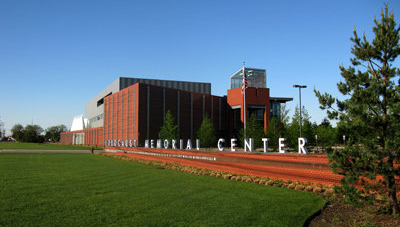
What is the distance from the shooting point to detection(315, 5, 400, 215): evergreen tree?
7.46 metres

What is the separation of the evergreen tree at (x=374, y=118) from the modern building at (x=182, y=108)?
40.9 metres

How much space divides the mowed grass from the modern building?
37.9 meters

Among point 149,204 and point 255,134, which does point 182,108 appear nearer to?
point 255,134

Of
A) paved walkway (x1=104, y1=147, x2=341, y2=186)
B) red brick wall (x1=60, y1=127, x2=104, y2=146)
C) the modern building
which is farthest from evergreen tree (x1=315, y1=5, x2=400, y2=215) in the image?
red brick wall (x1=60, y1=127, x2=104, y2=146)

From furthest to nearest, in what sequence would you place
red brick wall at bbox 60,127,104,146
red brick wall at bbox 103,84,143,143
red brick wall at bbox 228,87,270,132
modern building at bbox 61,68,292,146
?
red brick wall at bbox 60,127,104,146
red brick wall at bbox 228,87,270,132
red brick wall at bbox 103,84,143,143
modern building at bbox 61,68,292,146

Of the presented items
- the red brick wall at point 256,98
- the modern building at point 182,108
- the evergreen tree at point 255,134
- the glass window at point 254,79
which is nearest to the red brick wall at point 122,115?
the modern building at point 182,108

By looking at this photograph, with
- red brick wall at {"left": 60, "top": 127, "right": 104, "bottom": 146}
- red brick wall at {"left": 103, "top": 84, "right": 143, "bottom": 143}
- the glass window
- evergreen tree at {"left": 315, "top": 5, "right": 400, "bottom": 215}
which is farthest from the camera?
red brick wall at {"left": 60, "top": 127, "right": 104, "bottom": 146}

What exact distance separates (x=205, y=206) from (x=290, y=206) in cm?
283

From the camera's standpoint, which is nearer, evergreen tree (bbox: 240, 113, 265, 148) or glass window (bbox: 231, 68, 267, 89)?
evergreen tree (bbox: 240, 113, 265, 148)

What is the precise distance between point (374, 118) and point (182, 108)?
Answer: 51.8 meters

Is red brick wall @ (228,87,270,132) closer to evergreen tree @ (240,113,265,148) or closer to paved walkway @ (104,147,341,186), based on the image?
evergreen tree @ (240,113,265,148)

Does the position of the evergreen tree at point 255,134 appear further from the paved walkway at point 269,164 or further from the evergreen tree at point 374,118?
the evergreen tree at point 374,118

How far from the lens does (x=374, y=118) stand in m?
7.75

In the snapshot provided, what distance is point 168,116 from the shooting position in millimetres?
44750
